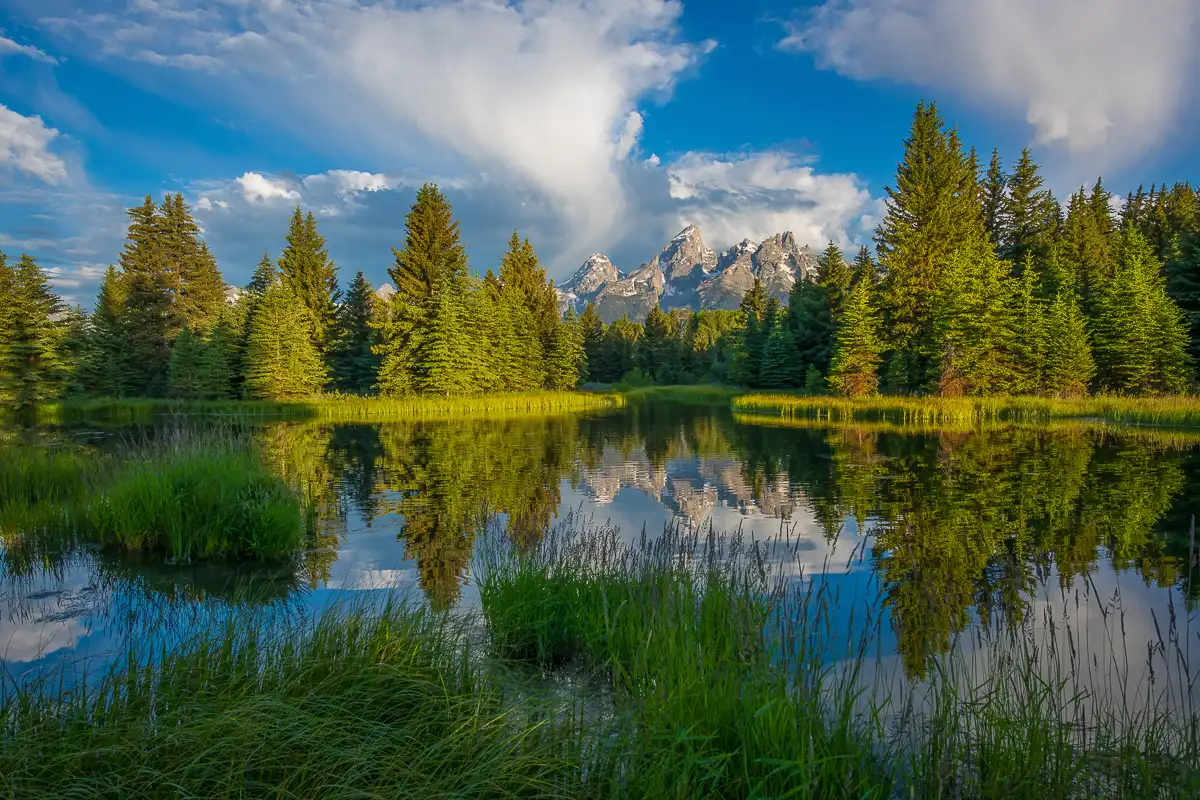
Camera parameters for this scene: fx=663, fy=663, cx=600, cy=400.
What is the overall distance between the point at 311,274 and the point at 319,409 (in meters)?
19.3

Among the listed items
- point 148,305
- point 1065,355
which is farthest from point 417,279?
point 1065,355

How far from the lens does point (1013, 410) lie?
101ft

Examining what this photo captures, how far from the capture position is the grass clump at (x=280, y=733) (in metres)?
2.77

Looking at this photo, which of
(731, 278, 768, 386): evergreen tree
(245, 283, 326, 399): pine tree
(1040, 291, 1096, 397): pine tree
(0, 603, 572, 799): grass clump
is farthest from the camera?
(731, 278, 768, 386): evergreen tree

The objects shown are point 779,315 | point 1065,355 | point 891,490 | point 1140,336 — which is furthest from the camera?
point 779,315

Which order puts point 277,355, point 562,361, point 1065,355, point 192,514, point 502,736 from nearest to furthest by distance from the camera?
point 502,736 → point 192,514 → point 1065,355 → point 277,355 → point 562,361

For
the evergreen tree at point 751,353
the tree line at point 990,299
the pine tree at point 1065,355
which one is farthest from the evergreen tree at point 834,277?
the pine tree at point 1065,355

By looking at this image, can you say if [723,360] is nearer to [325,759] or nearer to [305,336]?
[305,336]

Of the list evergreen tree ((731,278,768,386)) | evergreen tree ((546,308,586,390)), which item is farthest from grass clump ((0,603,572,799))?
evergreen tree ((731,278,768,386))

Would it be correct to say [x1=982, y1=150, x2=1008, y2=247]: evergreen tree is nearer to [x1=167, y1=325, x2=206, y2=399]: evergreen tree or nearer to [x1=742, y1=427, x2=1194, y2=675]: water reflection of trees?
[x1=742, y1=427, x2=1194, y2=675]: water reflection of trees

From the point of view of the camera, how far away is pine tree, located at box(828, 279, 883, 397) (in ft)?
125

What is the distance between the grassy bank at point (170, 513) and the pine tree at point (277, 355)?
3309cm

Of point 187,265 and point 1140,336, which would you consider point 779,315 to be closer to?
point 1140,336

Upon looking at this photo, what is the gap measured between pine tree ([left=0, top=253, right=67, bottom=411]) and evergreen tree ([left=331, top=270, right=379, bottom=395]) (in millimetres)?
17465
